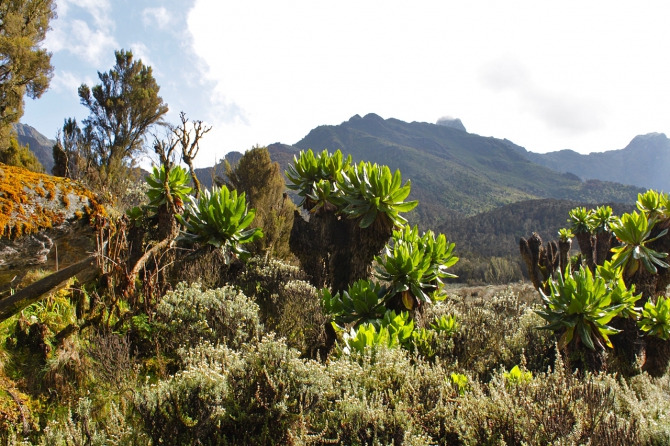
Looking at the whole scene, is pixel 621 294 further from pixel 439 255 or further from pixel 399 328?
pixel 399 328

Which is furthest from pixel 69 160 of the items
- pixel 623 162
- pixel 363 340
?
pixel 623 162

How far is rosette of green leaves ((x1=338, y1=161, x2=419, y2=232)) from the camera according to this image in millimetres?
4145

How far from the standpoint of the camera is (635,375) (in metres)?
3.79

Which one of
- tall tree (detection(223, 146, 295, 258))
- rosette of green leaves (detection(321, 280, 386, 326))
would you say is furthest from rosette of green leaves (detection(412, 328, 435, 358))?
tall tree (detection(223, 146, 295, 258))

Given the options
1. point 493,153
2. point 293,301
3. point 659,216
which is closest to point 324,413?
point 293,301

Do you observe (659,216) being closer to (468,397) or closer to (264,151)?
(468,397)

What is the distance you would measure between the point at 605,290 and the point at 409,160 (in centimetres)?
8674

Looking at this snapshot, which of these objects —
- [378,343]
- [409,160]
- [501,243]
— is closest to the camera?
[378,343]

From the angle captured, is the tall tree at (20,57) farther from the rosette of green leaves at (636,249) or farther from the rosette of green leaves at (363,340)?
the rosette of green leaves at (636,249)

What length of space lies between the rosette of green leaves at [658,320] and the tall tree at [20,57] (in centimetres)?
1772

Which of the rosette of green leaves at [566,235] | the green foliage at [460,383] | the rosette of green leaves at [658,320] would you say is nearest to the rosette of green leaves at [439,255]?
the green foliage at [460,383]

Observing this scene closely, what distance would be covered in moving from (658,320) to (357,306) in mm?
3250

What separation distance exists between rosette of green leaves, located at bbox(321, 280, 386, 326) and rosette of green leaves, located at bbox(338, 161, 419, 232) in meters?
0.78

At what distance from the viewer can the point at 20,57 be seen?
1234cm
